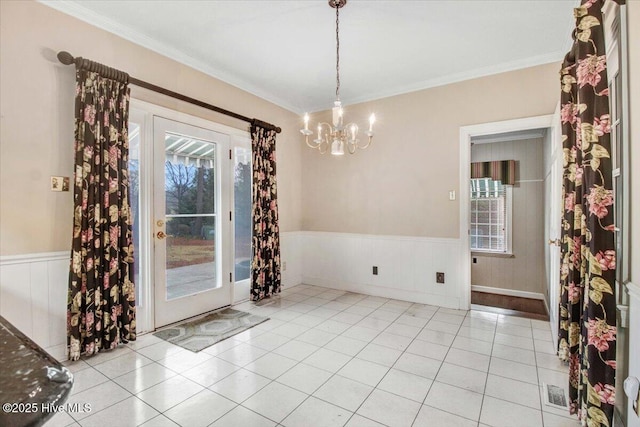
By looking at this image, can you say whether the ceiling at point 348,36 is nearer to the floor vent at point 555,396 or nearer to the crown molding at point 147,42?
the crown molding at point 147,42

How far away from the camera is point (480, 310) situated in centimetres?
363

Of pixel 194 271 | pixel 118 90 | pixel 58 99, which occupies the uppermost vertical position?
pixel 118 90

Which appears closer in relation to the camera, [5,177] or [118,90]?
[5,177]

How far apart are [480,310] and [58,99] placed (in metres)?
4.61

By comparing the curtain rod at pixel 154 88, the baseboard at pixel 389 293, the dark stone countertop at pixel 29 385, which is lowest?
the baseboard at pixel 389 293

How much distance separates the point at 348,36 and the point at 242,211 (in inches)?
91.3

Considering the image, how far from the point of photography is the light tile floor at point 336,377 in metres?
1.77

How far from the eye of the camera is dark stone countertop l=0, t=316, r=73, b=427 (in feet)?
1.43

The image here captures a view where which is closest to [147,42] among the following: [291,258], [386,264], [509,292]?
[291,258]

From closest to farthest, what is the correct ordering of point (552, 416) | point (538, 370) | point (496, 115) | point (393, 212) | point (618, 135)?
point (618, 135) → point (552, 416) → point (538, 370) → point (496, 115) → point (393, 212)

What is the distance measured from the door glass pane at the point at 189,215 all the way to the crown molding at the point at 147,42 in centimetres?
79

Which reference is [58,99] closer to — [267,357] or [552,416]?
[267,357]

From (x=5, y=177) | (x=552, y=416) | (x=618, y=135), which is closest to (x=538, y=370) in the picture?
(x=552, y=416)

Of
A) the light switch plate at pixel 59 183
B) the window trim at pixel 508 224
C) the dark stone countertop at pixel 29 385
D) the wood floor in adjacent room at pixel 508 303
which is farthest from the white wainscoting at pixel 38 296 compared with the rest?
the window trim at pixel 508 224
